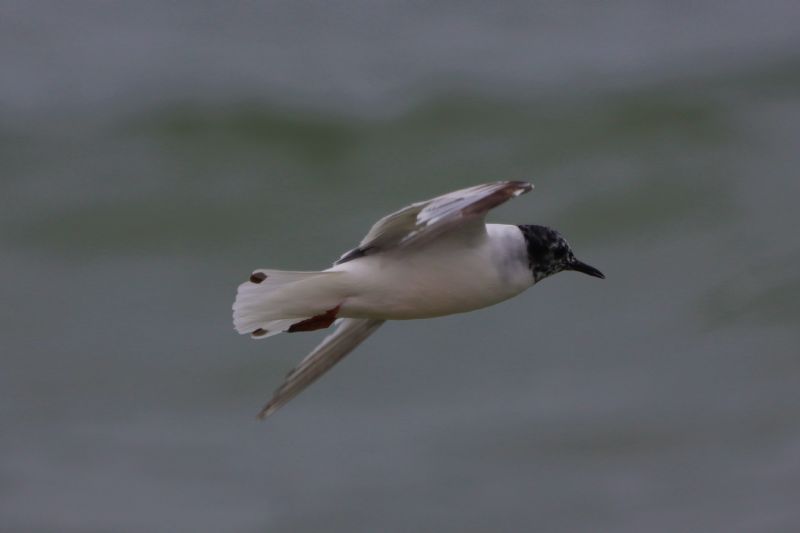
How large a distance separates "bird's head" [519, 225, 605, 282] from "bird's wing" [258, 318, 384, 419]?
0.77m

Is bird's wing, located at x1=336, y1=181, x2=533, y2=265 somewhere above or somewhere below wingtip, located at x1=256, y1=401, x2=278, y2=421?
above

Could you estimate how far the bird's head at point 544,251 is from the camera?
5.60 m

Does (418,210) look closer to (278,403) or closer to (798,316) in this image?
(278,403)

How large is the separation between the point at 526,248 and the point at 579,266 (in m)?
0.32

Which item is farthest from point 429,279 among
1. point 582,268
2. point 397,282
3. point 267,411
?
point 267,411

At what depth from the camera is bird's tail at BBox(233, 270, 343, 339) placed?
5426mm

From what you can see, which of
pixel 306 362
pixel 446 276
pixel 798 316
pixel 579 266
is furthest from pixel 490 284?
pixel 798 316

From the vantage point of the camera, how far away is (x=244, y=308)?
5.48m

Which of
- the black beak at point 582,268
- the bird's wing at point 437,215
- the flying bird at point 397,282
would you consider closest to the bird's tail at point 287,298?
the flying bird at point 397,282

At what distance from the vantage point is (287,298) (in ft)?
17.9

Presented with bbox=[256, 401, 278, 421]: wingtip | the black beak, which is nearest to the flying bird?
the black beak

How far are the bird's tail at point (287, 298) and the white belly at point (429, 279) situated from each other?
5 cm

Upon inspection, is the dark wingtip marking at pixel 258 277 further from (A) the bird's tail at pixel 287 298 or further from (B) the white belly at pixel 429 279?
(B) the white belly at pixel 429 279

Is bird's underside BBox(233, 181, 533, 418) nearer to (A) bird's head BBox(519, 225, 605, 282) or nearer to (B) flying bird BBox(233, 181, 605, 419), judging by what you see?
(B) flying bird BBox(233, 181, 605, 419)
